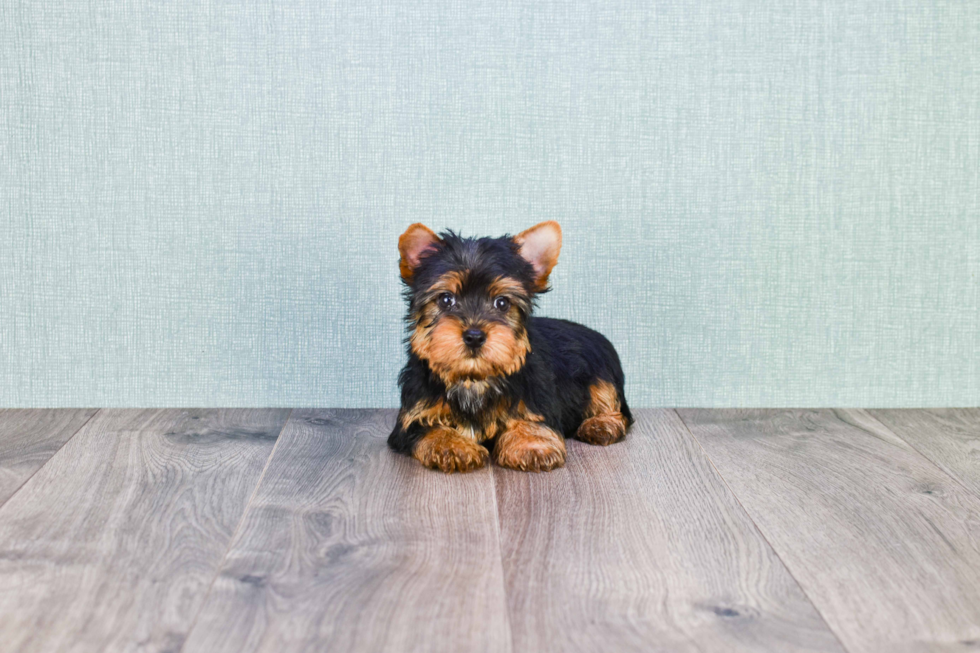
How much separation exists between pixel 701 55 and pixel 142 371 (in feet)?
6.88

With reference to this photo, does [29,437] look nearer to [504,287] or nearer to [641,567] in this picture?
[504,287]

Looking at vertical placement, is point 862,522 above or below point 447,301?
below

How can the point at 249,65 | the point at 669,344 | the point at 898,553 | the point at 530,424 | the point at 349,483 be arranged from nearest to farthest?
1. the point at 898,553
2. the point at 349,483
3. the point at 530,424
4. the point at 249,65
5. the point at 669,344

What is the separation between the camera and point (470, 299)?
210 centimetres

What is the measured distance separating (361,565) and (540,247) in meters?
1.00

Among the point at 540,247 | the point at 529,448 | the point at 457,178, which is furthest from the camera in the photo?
the point at 457,178

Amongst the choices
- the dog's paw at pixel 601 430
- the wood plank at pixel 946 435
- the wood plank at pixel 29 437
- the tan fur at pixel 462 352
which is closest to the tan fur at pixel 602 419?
the dog's paw at pixel 601 430

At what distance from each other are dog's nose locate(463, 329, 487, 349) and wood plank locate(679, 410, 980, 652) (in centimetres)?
69

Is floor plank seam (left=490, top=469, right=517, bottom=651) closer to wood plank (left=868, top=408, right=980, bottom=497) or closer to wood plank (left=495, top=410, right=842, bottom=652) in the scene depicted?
wood plank (left=495, top=410, right=842, bottom=652)

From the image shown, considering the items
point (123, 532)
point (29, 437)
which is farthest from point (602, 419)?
point (29, 437)

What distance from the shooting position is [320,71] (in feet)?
9.00

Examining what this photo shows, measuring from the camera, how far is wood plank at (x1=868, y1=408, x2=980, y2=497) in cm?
226

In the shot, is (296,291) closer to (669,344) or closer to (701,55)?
(669,344)

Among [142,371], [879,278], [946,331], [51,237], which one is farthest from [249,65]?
[946,331]
